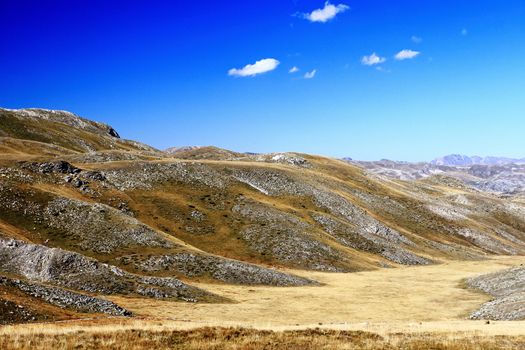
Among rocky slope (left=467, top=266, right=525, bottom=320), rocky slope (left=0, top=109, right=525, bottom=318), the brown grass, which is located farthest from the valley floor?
rocky slope (left=0, top=109, right=525, bottom=318)

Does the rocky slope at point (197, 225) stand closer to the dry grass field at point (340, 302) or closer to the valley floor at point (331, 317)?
the dry grass field at point (340, 302)

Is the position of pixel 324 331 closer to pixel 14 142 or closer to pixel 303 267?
pixel 303 267

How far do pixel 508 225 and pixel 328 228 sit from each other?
332 feet

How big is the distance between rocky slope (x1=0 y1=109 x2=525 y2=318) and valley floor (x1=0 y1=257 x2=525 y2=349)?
17.4ft

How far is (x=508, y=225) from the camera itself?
170m

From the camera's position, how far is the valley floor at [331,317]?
2670 cm

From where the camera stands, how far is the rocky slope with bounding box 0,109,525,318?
60.4 metres

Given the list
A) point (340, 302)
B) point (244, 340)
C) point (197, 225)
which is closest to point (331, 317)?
point (340, 302)

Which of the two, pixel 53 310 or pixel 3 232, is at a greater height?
pixel 3 232

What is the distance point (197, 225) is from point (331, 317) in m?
46.9

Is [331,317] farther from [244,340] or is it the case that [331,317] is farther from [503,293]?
[244,340]

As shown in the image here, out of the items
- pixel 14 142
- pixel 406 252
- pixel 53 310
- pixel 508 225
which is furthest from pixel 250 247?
pixel 508 225

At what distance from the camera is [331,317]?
56156mm

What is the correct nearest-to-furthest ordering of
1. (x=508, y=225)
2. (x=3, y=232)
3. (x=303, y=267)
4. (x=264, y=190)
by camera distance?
(x=3, y=232) < (x=303, y=267) < (x=264, y=190) < (x=508, y=225)
